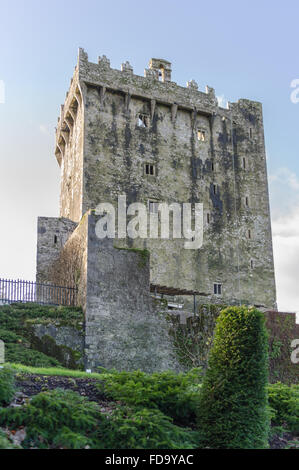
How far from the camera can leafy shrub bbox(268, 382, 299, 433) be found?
15.2 m

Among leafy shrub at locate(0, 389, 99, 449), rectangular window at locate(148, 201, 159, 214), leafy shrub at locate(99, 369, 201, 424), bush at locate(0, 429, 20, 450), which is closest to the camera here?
bush at locate(0, 429, 20, 450)

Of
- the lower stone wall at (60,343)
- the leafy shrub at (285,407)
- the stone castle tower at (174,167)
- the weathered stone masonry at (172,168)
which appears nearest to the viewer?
the leafy shrub at (285,407)

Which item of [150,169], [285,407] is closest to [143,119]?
[150,169]

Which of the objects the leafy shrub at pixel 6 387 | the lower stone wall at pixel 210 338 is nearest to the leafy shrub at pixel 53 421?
the leafy shrub at pixel 6 387

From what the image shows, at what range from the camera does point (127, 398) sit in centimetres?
1365

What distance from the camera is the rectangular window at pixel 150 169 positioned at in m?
37.9

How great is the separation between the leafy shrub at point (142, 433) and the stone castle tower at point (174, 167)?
2199cm

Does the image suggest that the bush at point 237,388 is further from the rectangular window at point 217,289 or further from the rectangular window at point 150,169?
the rectangular window at point 150,169

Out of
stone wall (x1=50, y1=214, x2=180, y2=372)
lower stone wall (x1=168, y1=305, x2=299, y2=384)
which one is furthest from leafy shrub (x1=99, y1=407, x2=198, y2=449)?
stone wall (x1=50, y1=214, x2=180, y2=372)

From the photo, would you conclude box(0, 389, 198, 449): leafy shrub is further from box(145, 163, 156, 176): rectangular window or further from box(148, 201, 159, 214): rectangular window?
box(145, 163, 156, 176): rectangular window

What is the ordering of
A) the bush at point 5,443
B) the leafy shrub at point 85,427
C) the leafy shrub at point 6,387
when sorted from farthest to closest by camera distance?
the leafy shrub at point 6,387
the leafy shrub at point 85,427
the bush at point 5,443

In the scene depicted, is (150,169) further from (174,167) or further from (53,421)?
(53,421)

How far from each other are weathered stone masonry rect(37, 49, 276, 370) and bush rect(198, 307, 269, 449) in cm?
2105
